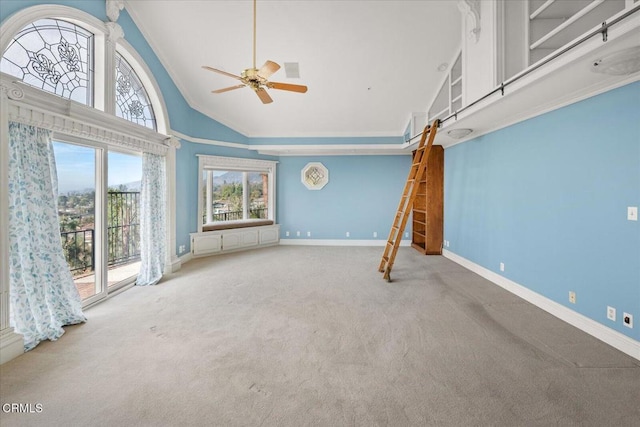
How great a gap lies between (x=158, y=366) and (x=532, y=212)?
437cm

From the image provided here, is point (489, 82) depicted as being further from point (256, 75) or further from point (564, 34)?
point (256, 75)

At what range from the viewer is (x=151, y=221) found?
4.16 m

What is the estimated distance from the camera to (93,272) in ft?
11.3

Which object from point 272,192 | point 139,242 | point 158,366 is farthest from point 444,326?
point 272,192

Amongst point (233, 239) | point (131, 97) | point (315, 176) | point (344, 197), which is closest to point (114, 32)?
point (131, 97)

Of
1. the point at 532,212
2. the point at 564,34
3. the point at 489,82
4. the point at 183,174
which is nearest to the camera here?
the point at 564,34

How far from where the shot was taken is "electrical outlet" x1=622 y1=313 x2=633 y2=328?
2303 mm

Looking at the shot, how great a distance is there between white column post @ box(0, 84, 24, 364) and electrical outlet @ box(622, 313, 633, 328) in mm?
5176

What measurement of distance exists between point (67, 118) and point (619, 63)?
4896mm

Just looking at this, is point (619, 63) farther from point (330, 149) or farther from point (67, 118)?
point (330, 149)

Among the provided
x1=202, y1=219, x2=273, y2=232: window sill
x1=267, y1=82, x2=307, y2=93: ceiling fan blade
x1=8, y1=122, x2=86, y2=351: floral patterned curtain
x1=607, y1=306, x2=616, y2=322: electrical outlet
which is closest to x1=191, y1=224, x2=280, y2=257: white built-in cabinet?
x1=202, y1=219, x2=273, y2=232: window sill

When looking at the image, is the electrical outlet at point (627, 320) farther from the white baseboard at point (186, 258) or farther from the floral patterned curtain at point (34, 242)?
the white baseboard at point (186, 258)

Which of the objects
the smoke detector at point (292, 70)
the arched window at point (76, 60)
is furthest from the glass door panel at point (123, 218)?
the smoke detector at point (292, 70)

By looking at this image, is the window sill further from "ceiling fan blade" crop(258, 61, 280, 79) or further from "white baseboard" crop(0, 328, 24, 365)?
"ceiling fan blade" crop(258, 61, 280, 79)
